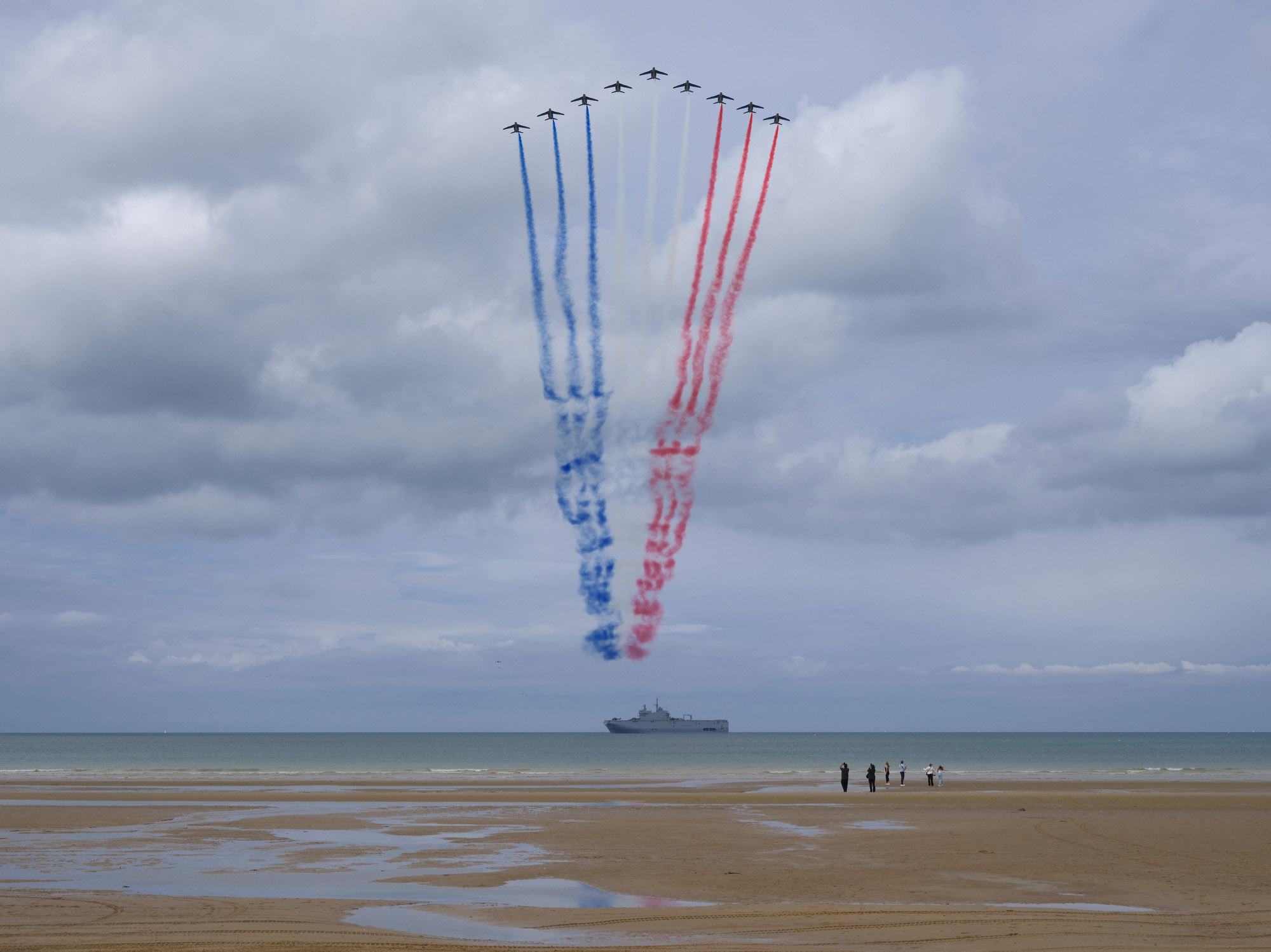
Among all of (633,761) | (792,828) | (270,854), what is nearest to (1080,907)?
(792,828)

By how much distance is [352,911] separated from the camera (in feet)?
64.1

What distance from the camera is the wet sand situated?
17.6m

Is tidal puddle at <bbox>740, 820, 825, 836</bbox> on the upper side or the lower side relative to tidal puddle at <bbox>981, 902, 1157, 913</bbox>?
lower

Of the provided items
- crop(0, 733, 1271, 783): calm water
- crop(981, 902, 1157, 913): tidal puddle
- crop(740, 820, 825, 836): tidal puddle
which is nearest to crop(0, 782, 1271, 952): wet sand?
crop(981, 902, 1157, 913): tidal puddle

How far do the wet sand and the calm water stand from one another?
30.3 metres

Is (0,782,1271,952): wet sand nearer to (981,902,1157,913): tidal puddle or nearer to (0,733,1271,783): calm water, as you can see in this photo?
(981,902,1157,913): tidal puddle

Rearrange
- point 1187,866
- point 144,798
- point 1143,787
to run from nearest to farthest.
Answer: point 1187,866, point 144,798, point 1143,787

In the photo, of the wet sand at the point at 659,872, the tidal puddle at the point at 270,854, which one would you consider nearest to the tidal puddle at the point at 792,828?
the wet sand at the point at 659,872

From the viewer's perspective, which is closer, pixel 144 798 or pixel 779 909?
pixel 779 909

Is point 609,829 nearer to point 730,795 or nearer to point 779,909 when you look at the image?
point 779,909

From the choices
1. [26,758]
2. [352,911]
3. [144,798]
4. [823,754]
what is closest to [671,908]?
[352,911]

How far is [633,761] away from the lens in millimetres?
107750

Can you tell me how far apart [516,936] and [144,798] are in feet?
129

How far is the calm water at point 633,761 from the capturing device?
260ft
